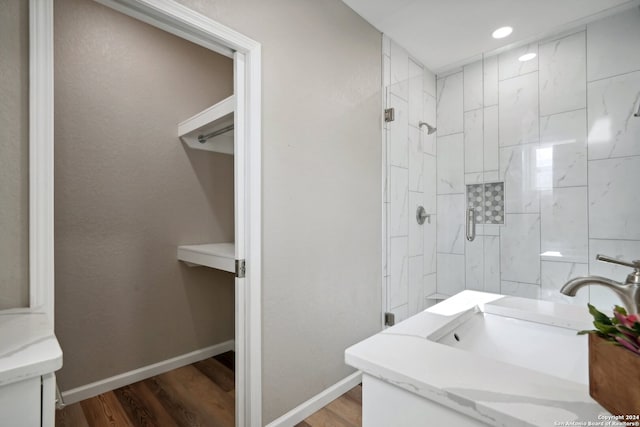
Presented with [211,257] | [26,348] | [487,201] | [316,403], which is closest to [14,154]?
[26,348]

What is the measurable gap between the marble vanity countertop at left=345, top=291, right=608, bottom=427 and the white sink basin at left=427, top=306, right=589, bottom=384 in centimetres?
5

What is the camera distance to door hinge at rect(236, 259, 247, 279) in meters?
1.45

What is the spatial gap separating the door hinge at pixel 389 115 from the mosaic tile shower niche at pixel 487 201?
796 millimetres

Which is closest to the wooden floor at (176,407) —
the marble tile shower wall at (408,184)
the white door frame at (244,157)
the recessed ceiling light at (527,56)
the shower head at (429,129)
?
the white door frame at (244,157)

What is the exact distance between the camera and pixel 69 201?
71.9 inches

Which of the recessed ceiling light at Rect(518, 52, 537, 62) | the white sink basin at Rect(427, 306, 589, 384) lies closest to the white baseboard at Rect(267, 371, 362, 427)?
the white sink basin at Rect(427, 306, 589, 384)

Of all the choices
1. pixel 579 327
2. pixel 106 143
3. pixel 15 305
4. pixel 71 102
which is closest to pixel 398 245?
pixel 579 327

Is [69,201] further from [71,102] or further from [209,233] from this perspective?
[209,233]

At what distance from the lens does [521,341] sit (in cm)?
102

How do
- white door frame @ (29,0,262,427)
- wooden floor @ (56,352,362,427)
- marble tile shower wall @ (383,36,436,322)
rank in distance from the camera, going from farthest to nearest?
marble tile shower wall @ (383,36,436,322) < wooden floor @ (56,352,362,427) < white door frame @ (29,0,262,427)

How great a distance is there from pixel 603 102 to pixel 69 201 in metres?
2.84

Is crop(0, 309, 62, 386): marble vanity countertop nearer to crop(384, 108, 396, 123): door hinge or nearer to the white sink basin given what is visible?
the white sink basin

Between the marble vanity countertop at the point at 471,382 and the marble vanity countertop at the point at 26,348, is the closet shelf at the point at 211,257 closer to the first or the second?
the marble vanity countertop at the point at 26,348

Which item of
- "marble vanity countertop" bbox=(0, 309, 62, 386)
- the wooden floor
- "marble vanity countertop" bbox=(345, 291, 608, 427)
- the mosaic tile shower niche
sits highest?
the mosaic tile shower niche
